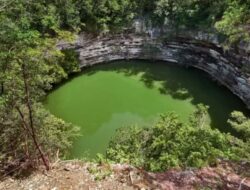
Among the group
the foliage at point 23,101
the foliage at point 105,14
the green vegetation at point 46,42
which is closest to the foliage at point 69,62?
the green vegetation at point 46,42

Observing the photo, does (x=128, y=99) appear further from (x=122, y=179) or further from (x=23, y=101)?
(x=122, y=179)

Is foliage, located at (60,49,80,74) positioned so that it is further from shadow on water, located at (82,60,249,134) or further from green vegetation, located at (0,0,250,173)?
shadow on water, located at (82,60,249,134)

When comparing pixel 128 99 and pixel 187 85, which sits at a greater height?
pixel 187 85

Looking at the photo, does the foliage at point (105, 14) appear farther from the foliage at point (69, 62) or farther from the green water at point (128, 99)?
the green water at point (128, 99)

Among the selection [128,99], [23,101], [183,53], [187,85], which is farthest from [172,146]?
[183,53]

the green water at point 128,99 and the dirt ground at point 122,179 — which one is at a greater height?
the dirt ground at point 122,179

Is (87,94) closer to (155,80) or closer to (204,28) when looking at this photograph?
(155,80)

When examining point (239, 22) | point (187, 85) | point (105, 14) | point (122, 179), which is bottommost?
point (187, 85)

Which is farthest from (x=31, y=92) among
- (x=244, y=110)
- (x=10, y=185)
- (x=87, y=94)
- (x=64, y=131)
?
(x=244, y=110)
